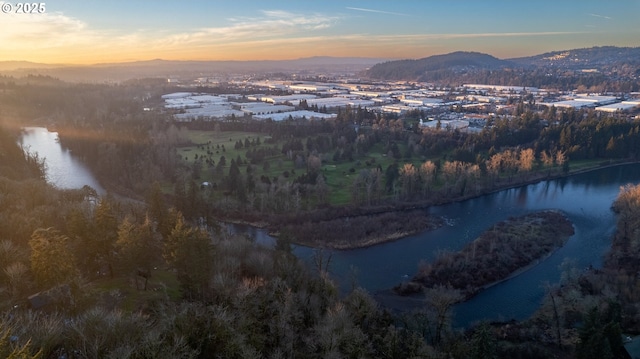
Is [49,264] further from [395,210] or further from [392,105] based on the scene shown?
[392,105]

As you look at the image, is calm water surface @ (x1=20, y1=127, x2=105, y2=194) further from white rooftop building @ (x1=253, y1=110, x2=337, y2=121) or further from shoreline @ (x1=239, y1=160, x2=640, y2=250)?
white rooftop building @ (x1=253, y1=110, x2=337, y2=121)

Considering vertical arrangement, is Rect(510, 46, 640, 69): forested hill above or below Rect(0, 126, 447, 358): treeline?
above

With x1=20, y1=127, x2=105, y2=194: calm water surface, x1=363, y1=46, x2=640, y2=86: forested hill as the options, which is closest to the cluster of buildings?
x1=20, y1=127, x2=105, y2=194: calm water surface

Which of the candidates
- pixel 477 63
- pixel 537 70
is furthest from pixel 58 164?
pixel 477 63

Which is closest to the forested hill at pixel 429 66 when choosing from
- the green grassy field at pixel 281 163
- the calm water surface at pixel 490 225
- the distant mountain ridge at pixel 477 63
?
the distant mountain ridge at pixel 477 63

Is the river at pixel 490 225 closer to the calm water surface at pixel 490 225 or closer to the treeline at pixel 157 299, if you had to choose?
the calm water surface at pixel 490 225

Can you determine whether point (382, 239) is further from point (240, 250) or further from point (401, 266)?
point (240, 250)

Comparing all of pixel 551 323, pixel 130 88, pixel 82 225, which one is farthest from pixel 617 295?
pixel 130 88
